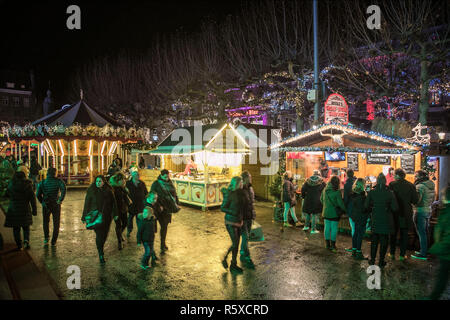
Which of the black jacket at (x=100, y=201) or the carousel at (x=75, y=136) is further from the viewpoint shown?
the carousel at (x=75, y=136)

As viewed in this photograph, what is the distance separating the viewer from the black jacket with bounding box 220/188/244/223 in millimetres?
5129

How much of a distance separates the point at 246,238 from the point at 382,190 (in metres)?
2.60

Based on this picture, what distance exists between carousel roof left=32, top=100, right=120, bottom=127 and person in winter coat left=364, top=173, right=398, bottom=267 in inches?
604

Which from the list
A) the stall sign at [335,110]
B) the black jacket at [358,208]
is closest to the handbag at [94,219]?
the black jacket at [358,208]

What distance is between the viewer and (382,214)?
17.6 feet

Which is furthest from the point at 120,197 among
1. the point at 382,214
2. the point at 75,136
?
the point at 75,136

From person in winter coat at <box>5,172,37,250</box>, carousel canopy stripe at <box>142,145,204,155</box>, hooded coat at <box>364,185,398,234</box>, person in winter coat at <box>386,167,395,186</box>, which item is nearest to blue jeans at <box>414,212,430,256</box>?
hooded coat at <box>364,185,398,234</box>

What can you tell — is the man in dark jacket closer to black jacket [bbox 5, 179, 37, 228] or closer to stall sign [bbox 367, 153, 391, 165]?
black jacket [bbox 5, 179, 37, 228]

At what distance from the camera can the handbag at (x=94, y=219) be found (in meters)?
5.54

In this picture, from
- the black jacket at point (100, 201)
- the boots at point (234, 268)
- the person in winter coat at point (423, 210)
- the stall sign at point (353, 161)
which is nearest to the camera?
the boots at point (234, 268)

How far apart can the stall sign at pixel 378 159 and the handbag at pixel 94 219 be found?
976 centimetres

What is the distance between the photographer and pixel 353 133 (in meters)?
9.39

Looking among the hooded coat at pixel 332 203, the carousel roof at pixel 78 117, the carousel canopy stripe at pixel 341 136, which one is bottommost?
the hooded coat at pixel 332 203

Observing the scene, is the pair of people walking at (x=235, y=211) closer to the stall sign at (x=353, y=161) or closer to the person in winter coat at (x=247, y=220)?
the person in winter coat at (x=247, y=220)
